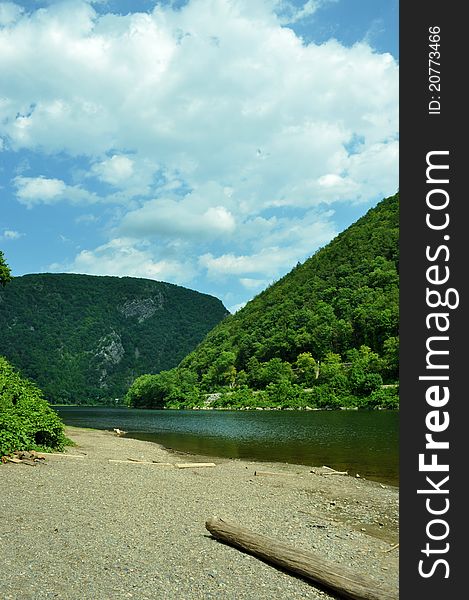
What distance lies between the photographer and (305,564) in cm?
909

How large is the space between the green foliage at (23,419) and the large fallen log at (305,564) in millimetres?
10790

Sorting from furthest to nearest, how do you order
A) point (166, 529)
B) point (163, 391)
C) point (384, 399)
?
point (163, 391)
point (384, 399)
point (166, 529)

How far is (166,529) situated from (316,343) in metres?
137

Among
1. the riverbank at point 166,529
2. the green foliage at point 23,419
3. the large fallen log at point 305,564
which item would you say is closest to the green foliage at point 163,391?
the green foliage at point 23,419

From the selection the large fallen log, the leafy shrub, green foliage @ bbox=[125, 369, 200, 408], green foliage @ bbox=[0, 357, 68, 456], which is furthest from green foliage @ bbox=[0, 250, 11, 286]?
green foliage @ bbox=[125, 369, 200, 408]

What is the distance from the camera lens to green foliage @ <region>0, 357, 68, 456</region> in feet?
61.9

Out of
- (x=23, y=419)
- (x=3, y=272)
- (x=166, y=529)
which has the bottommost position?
(x=166, y=529)

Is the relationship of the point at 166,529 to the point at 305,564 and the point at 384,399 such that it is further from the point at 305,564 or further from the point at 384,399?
the point at 384,399

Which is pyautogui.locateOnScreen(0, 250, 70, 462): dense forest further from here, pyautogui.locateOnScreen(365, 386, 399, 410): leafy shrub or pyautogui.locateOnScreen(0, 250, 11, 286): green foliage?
pyautogui.locateOnScreen(365, 386, 399, 410): leafy shrub

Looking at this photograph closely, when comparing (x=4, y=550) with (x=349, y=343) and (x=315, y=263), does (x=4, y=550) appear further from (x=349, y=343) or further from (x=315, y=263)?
(x=315, y=263)

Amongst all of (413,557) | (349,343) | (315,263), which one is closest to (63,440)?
(413,557)

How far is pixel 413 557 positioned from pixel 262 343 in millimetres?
153375

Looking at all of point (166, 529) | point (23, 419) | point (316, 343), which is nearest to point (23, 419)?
point (23, 419)

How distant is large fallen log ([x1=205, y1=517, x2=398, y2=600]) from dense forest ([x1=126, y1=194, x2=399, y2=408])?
3680 inches
